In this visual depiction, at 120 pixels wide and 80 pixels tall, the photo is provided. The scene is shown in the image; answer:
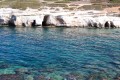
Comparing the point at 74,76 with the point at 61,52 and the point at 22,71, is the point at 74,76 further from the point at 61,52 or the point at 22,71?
the point at 61,52

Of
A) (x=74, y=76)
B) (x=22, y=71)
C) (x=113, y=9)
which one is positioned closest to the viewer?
(x=74, y=76)

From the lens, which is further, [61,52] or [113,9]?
[113,9]

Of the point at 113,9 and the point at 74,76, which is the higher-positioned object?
the point at 113,9

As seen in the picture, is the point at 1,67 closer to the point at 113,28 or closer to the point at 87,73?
the point at 87,73

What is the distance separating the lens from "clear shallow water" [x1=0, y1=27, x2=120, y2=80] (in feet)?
128

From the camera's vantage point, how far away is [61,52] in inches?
1905

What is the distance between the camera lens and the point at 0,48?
166 feet

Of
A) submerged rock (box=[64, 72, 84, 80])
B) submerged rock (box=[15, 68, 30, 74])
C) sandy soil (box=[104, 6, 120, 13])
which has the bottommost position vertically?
submerged rock (box=[64, 72, 84, 80])

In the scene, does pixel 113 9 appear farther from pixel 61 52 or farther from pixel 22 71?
pixel 22 71

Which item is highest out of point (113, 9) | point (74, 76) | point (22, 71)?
point (113, 9)

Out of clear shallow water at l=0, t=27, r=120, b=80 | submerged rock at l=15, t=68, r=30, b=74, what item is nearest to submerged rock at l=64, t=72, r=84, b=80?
clear shallow water at l=0, t=27, r=120, b=80

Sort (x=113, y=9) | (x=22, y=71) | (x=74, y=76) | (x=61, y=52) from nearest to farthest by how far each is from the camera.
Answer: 1. (x=74, y=76)
2. (x=22, y=71)
3. (x=61, y=52)
4. (x=113, y=9)

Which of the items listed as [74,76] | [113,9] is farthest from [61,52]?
[113,9]

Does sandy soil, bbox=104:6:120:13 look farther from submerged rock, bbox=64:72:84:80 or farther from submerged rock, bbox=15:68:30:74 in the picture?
submerged rock, bbox=15:68:30:74
